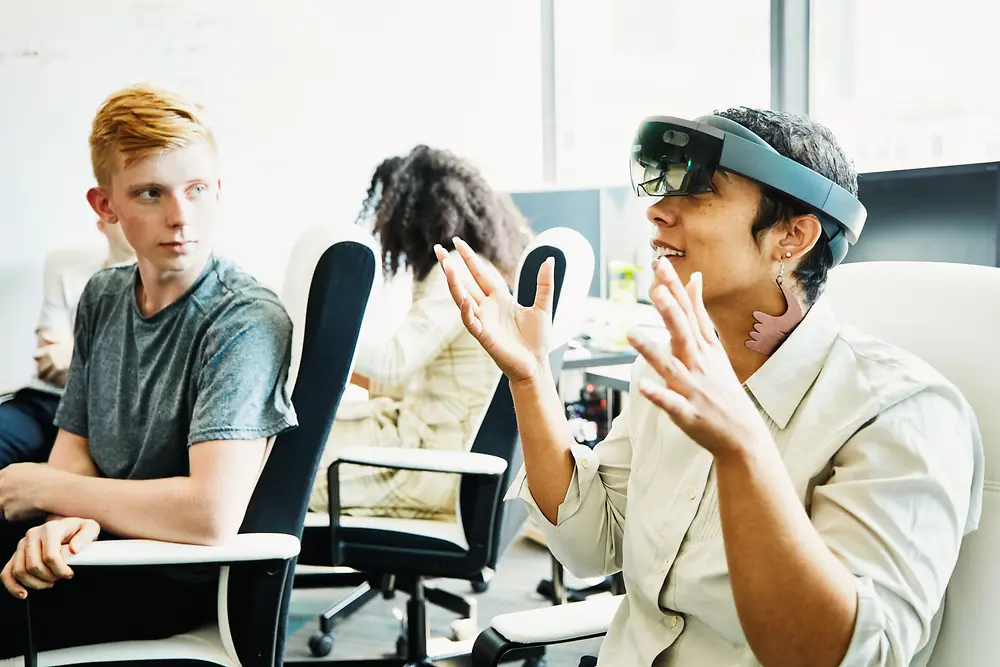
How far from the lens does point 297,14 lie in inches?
148

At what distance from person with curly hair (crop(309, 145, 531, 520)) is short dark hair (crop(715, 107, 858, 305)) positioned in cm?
118

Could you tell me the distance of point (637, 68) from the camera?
4266 mm

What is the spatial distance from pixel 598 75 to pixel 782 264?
3.61m

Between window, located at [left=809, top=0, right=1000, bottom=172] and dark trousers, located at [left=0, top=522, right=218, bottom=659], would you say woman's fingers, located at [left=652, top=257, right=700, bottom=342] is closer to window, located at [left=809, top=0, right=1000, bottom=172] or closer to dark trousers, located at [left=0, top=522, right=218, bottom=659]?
dark trousers, located at [left=0, top=522, right=218, bottom=659]

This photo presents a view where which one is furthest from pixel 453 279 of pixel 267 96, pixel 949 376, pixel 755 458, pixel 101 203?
pixel 267 96

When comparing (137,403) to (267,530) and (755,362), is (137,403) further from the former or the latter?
(755,362)

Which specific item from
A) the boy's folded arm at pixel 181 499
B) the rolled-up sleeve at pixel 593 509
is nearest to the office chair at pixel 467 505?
the boy's folded arm at pixel 181 499

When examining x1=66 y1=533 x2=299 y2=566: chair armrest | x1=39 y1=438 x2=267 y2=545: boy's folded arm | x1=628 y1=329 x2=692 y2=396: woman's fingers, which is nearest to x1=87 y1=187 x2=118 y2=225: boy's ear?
x1=39 y1=438 x2=267 y2=545: boy's folded arm

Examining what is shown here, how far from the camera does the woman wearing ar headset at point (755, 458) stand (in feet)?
2.84

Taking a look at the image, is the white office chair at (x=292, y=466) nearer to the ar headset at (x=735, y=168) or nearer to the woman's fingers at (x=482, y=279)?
the woman's fingers at (x=482, y=279)

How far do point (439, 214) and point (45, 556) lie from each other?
4.78ft

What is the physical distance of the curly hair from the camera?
101 inches

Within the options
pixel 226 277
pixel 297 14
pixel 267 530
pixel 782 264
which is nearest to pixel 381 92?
pixel 297 14

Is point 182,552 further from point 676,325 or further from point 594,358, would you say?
point 594,358
